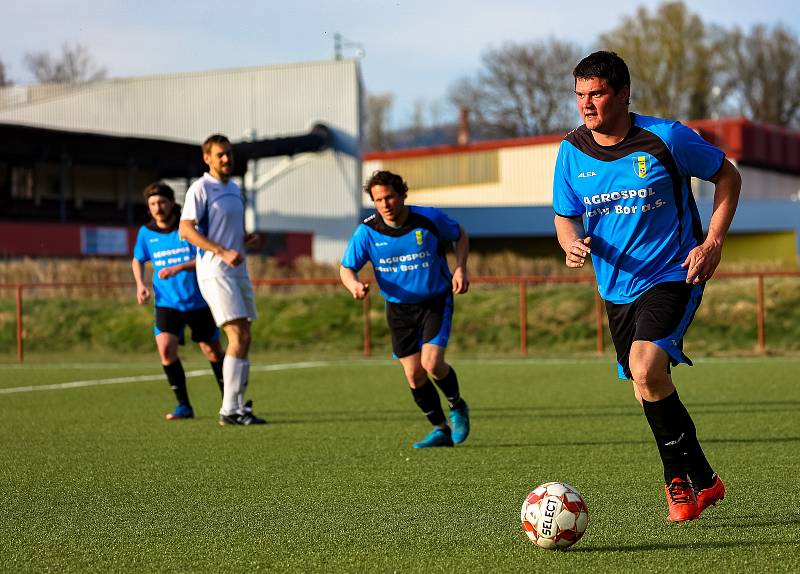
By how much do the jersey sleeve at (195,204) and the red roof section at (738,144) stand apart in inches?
1544

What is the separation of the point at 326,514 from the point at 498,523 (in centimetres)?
85

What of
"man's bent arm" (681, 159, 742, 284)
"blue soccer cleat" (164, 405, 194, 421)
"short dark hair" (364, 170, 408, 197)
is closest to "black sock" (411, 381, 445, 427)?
"short dark hair" (364, 170, 408, 197)

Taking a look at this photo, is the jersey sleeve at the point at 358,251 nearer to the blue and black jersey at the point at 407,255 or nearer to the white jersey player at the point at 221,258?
the blue and black jersey at the point at 407,255

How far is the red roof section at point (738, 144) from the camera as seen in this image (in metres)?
50.5

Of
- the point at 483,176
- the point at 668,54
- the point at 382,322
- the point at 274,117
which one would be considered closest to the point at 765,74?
the point at 668,54

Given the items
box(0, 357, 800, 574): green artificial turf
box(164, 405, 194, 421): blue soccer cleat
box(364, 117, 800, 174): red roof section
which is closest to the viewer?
box(0, 357, 800, 574): green artificial turf

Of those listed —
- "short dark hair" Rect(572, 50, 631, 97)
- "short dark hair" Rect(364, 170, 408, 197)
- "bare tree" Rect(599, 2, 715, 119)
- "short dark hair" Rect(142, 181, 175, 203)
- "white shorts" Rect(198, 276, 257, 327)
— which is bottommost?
"white shorts" Rect(198, 276, 257, 327)

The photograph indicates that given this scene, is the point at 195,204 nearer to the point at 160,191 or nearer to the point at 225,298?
the point at 225,298

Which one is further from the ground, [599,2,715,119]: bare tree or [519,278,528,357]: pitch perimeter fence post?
[599,2,715,119]: bare tree

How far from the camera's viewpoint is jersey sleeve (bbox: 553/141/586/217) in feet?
18.2

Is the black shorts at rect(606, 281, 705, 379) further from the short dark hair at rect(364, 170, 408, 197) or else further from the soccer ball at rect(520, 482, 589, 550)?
the short dark hair at rect(364, 170, 408, 197)

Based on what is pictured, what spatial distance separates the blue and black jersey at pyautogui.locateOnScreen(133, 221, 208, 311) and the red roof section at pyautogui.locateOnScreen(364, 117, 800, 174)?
3834cm

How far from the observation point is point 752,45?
211 feet

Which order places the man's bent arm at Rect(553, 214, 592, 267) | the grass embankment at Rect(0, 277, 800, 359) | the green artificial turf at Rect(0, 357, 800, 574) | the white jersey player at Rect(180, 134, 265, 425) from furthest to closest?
the grass embankment at Rect(0, 277, 800, 359) → the white jersey player at Rect(180, 134, 265, 425) → the man's bent arm at Rect(553, 214, 592, 267) → the green artificial turf at Rect(0, 357, 800, 574)
